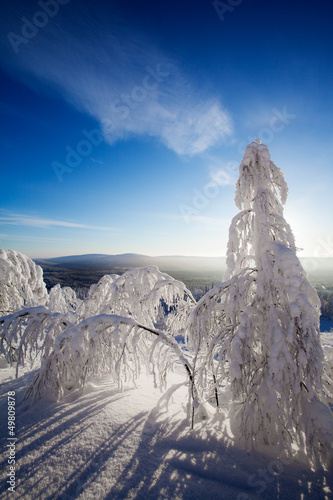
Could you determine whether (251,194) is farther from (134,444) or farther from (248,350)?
(134,444)

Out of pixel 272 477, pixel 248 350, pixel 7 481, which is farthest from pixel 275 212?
pixel 7 481

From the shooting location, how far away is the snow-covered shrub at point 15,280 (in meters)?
8.83

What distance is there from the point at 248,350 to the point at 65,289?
11.7m

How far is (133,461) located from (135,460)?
36 mm

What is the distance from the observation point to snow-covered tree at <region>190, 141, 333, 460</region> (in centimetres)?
321

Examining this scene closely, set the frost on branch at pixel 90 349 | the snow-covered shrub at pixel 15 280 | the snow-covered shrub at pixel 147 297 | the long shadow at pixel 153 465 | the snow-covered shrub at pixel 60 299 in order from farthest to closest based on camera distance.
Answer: the snow-covered shrub at pixel 60 299 → the snow-covered shrub at pixel 15 280 → the snow-covered shrub at pixel 147 297 → the frost on branch at pixel 90 349 → the long shadow at pixel 153 465

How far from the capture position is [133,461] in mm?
3176

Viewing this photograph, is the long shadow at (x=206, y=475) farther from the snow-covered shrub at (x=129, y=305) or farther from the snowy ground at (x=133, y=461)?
the snow-covered shrub at (x=129, y=305)

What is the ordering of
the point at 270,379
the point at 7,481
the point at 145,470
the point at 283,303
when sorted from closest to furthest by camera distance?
the point at 7,481
the point at 145,470
the point at 270,379
the point at 283,303

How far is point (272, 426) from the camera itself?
375cm

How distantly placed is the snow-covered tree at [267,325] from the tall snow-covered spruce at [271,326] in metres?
0.01

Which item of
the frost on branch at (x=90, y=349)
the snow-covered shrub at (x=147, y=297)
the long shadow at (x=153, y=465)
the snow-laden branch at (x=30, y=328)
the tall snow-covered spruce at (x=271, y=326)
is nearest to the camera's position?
the long shadow at (x=153, y=465)

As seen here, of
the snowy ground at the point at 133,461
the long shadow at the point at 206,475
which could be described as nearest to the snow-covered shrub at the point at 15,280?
the snowy ground at the point at 133,461

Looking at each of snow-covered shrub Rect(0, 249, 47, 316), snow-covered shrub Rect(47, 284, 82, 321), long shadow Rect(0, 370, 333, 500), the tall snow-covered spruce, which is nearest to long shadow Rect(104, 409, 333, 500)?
long shadow Rect(0, 370, 333, 500)
